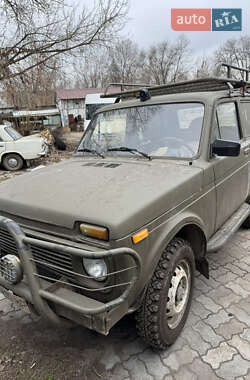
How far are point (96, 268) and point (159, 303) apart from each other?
633mm

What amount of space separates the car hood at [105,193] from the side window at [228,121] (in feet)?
3.01

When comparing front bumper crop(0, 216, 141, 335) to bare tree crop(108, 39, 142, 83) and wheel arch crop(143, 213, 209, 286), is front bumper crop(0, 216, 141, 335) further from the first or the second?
bare tree crop(108, 39, 142, 83)

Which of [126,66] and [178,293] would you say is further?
[126,66]

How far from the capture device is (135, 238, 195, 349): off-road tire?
6.70 ft

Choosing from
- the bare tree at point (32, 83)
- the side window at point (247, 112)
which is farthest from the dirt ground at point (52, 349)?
the bare tree at point (32, 83)

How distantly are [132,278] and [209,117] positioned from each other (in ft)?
6.31

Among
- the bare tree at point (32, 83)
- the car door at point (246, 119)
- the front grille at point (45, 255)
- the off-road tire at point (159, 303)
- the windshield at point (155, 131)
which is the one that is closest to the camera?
the front grille at point (45, 255)

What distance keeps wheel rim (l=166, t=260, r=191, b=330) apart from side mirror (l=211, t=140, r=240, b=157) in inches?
44.3

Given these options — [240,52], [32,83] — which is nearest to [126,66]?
[240,52]

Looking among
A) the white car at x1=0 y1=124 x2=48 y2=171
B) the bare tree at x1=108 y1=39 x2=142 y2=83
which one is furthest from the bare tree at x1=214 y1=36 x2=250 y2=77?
the white car at x1=0 y1=124 x2=48 y2=171

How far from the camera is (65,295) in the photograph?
1787 millimetres

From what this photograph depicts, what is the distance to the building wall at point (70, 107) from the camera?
1304 inches

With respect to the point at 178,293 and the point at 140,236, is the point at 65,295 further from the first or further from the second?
the point at 178,293

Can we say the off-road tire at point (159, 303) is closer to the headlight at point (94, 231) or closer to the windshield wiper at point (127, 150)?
the headlight at point (94, 231)
